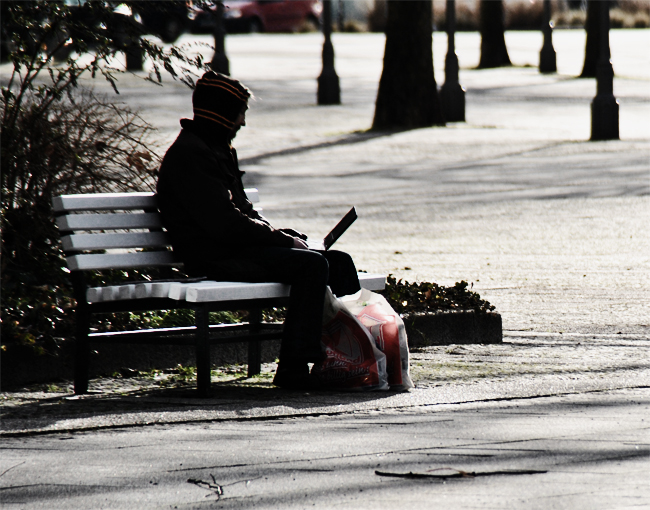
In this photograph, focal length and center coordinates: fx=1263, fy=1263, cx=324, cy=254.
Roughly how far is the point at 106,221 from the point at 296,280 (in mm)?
986

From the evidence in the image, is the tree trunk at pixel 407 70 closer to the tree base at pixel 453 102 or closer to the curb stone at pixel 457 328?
the tree base at pixel 453 102

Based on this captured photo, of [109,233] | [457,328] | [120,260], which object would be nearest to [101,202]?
[109,233]

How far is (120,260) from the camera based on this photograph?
5879 mm

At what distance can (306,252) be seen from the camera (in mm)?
5602

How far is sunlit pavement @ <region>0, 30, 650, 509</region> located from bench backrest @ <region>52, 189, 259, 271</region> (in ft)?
2.17

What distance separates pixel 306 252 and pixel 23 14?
249 cm

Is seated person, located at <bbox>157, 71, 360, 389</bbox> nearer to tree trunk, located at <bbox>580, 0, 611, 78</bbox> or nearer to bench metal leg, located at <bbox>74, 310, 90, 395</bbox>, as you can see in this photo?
bench metal leg, located at <bbox>74, 310, 90, 395</bbox>

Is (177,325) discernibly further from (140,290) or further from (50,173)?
(140,290)

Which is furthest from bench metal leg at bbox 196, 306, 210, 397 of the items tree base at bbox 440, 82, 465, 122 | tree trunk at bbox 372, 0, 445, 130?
tree base at bbox 440, 82, 465, 122

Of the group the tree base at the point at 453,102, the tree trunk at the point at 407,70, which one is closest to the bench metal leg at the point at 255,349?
the tree trunk at the point at 407,70

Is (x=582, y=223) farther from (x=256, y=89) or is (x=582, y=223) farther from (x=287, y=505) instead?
(x=256, y=89)

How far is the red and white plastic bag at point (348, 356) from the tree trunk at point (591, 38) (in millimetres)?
23210

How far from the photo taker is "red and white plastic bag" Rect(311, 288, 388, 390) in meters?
5.63

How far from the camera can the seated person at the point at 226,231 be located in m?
5.59
